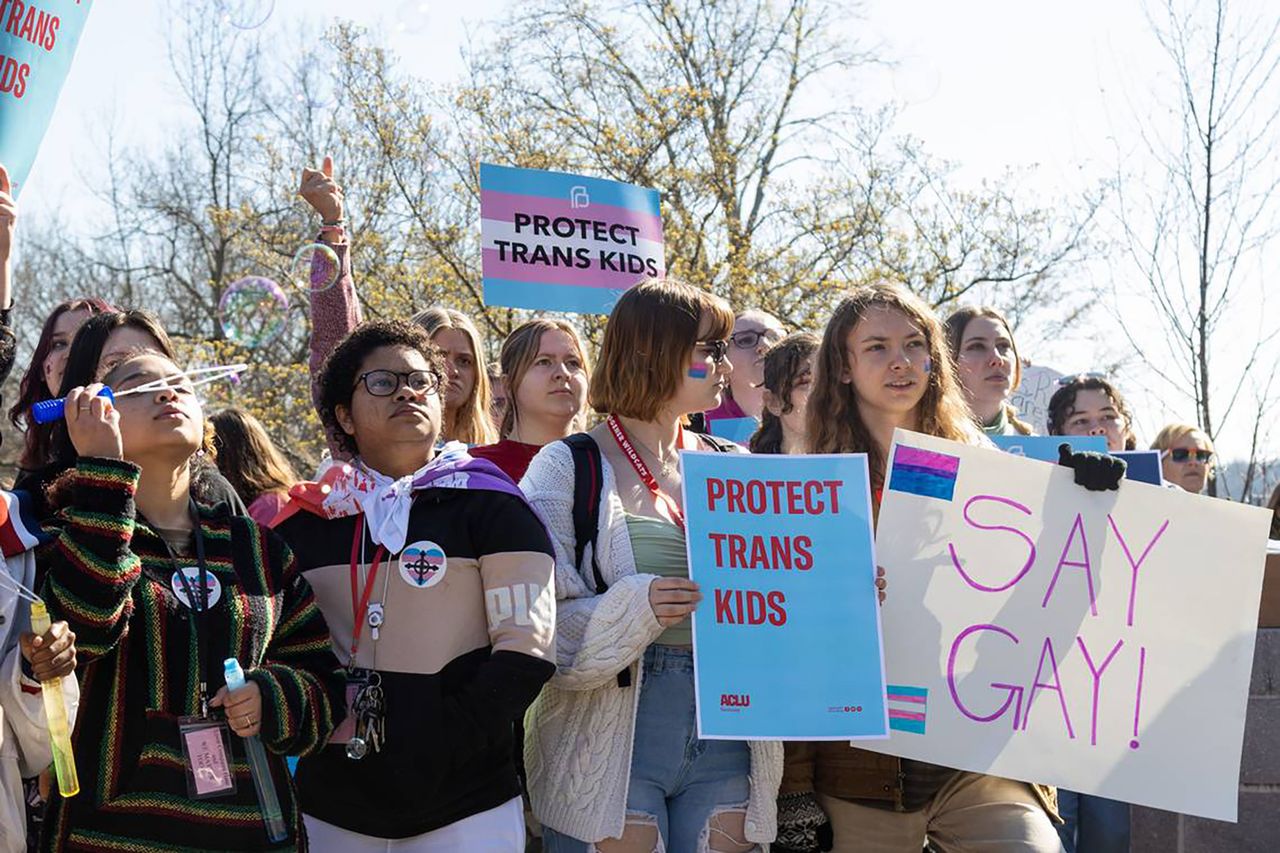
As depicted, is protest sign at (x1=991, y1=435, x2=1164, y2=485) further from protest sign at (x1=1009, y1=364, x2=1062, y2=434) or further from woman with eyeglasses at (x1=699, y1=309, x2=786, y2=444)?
protest sign at (x1=1009, y1=364, x2=1062, y2=434)

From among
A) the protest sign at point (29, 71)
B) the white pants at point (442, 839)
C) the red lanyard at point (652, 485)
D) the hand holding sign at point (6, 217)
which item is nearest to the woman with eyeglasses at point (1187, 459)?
the red lanyard at point (652, 485)

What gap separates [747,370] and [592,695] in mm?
2695

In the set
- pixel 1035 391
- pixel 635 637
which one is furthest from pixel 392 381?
pixel 1035 391

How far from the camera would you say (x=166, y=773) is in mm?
2719

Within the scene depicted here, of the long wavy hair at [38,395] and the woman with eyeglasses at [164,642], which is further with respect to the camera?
Result: the long wavy hair at [38,395]

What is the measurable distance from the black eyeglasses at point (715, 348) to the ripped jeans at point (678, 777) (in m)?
0.78

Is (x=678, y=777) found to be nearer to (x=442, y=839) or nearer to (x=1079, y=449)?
(x=442, y=839)

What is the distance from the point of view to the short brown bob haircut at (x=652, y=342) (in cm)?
358

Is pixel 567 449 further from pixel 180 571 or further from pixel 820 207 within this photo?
pixel 820 207

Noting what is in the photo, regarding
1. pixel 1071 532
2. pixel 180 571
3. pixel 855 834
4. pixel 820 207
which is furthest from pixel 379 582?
pixel 820 207

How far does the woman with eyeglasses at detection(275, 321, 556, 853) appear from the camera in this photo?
3.05 meters

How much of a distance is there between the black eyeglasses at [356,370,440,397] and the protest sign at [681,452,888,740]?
27.0 inches

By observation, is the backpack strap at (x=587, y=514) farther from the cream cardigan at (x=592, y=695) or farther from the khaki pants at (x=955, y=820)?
the khaki pants at (x=955, y=820)

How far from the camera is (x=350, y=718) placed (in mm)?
3043
